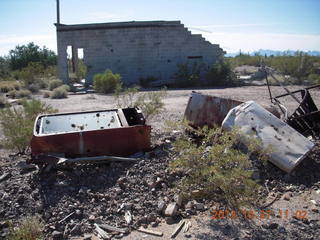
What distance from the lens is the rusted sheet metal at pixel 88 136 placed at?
4.73m

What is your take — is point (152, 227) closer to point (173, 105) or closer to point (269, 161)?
point (269, 161)

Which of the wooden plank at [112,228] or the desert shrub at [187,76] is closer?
the wooden plank at [112,228]

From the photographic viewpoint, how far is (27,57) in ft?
101

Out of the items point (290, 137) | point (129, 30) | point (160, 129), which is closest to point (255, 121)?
point (290, 137)

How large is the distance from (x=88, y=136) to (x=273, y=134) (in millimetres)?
2706

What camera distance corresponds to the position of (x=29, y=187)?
443cm

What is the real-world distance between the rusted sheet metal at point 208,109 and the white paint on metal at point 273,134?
672 mm

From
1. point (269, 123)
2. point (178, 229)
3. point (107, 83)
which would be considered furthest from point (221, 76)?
point (178, 229)

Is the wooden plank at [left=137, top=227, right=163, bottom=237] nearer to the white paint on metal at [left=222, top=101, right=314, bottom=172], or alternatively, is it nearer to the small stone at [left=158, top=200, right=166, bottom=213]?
the small stone at [left=158, top=200, right=166, bottom=213]

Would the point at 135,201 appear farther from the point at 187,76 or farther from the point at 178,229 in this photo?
the point at 187,76

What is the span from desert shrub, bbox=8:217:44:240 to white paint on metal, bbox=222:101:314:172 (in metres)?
2.70

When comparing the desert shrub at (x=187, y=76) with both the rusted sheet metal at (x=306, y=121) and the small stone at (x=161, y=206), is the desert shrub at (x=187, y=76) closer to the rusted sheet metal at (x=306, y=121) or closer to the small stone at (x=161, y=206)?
the rusted sheet metal at (x=306, y=121)

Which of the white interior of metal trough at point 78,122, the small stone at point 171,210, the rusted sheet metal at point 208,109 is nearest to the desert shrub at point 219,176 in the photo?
the small stone at point 171,210

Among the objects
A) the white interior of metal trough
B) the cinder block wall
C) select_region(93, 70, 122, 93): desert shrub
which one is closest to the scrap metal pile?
the white interior of metal trough
